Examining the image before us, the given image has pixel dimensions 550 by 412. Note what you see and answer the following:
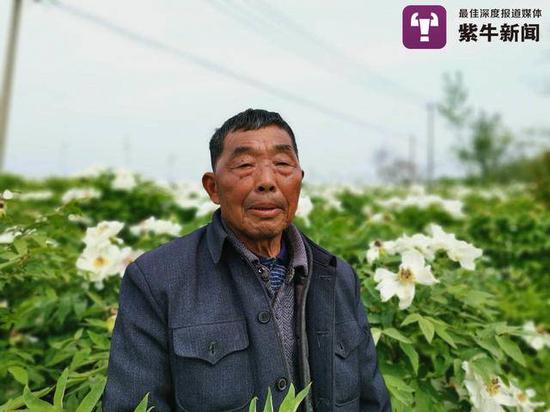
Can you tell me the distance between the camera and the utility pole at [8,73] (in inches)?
428

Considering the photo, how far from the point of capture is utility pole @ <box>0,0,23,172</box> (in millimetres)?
10883

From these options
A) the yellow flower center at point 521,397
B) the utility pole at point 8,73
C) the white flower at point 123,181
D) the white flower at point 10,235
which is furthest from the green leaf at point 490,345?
the utility pole at point 8,73

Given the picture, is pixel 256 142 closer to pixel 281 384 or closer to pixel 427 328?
pixel 281 384

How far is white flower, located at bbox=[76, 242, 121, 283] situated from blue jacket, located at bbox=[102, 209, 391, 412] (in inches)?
34.8

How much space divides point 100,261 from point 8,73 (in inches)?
391

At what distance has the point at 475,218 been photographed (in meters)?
5.14

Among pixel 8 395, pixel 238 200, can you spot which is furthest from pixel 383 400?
pixel 8 395

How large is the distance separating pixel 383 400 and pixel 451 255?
818 millimetres

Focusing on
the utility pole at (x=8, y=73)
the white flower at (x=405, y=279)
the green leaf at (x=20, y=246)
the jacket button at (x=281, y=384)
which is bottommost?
the jacket button at (x=281, y=384)

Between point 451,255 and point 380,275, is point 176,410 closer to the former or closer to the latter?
point 380,275

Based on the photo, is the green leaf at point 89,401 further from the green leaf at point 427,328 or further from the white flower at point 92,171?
the white flower at point 92,171

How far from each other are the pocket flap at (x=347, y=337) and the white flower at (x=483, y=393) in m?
0.56

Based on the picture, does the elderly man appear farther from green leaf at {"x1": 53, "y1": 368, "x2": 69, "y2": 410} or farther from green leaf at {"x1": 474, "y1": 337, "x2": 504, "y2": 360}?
green leaf at {"x1": 474, "y1": 337, "x2": 504, "y2": 360}

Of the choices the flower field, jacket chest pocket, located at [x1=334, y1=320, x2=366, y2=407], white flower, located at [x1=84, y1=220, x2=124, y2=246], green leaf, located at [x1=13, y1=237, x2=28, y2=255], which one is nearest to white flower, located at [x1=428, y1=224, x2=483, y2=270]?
the flower field
